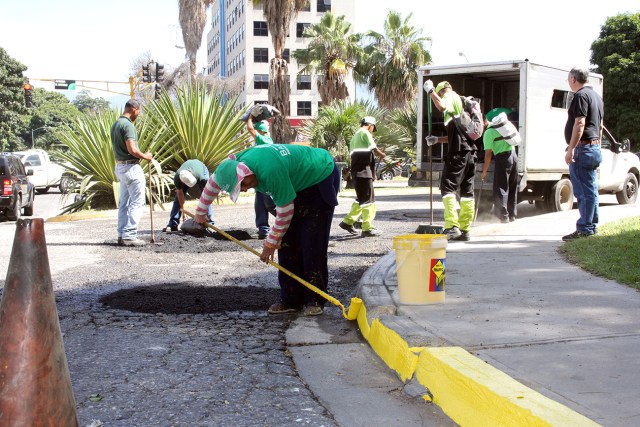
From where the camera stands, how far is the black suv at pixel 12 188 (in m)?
16.4

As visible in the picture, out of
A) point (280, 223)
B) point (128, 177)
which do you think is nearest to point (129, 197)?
point (128, 177)

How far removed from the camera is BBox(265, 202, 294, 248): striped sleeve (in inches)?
206

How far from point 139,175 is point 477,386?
24.1 ft

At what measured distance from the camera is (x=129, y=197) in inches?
383

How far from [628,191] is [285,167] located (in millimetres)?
12052

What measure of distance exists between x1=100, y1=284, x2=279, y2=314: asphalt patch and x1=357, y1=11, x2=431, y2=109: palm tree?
133 feet

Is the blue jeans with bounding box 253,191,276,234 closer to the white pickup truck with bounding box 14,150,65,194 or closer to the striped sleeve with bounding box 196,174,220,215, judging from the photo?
the striped sleeve with bounding box 196,174,220,215

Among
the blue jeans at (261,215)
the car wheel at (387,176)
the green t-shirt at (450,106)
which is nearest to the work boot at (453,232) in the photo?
the green t-shirt at (450,106)

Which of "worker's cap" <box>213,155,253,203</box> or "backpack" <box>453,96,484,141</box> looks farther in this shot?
"backpack" <box>453,96,484,141</box>

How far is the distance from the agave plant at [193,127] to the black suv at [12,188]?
11.1 ft

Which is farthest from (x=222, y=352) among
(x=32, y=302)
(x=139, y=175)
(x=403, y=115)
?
(x=403, y=115)

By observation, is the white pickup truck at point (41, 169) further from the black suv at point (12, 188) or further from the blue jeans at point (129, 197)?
the blue jeans at point (129, 197)

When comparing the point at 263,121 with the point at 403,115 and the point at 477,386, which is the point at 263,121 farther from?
the point at 403,115

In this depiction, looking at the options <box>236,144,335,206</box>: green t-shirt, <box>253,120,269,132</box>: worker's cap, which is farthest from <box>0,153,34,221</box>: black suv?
<box>236,144,335,206</box>: green t-shirt
